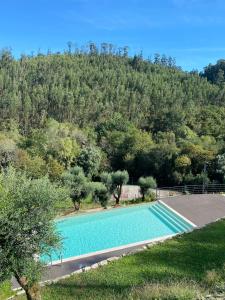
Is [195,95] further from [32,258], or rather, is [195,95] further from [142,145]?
[32,258]

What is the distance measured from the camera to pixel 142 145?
45.5 meters

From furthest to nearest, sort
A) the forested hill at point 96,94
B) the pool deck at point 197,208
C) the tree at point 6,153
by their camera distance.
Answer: the forested hill at point 96,94
the tree at point 6,153
the pool deck at point 197,208

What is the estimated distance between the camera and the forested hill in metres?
59.6

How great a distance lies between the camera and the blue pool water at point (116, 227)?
19703 mm

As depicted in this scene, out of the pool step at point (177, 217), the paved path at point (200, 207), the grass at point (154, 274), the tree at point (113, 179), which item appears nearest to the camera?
the grass at point (154, 274)

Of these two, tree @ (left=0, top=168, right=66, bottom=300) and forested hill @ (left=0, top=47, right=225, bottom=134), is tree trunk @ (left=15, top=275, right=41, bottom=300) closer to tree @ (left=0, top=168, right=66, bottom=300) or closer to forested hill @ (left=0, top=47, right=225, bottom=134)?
tree @ (left=0, top=168, right=66, bottom=300)

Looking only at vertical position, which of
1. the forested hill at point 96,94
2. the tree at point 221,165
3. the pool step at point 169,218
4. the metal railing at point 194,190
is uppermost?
the forested hill at point 96,94

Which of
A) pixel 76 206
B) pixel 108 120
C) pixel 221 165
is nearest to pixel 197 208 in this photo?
pixel 76 206

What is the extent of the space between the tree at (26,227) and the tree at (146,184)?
19.4 meters

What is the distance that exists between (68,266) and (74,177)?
1077 centimetres

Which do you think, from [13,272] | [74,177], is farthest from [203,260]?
[74,177]

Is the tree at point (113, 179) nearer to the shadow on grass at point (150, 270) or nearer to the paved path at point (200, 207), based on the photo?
the paved path at point (200, 207)

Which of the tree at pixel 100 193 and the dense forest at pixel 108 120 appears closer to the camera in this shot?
the tree at pixel 100 193

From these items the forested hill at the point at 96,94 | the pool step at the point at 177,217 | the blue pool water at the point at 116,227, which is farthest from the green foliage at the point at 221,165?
the forested hill at the point at 96,94
